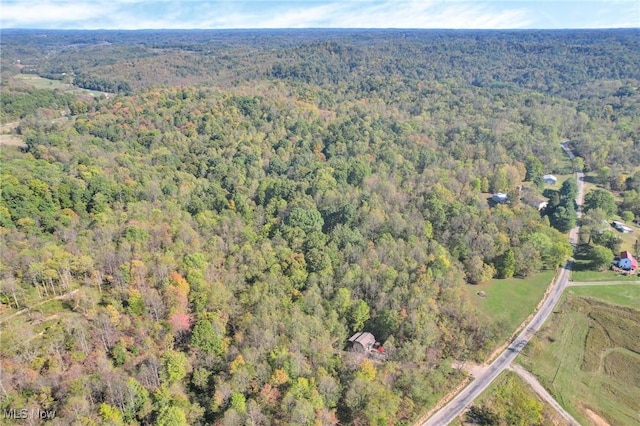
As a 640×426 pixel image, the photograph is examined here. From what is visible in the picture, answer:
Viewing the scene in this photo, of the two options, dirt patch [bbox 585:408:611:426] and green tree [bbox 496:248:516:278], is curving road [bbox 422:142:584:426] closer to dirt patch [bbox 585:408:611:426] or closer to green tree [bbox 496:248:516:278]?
green tree [bbox 496:248:516:278]

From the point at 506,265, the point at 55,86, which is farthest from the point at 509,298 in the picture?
the point at 55,86

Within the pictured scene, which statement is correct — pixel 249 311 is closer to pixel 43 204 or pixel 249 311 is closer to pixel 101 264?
pixel 101 264

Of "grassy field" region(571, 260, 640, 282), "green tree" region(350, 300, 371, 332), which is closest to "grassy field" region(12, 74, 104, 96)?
"green tree" region(350, 300, 371, 332)

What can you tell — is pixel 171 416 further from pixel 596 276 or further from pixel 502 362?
pixel 596 276

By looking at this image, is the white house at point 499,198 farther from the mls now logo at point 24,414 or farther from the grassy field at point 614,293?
the mls now logo at point 24,414

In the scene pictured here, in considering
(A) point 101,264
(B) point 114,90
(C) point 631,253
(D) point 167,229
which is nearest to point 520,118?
(C) point 631,253
